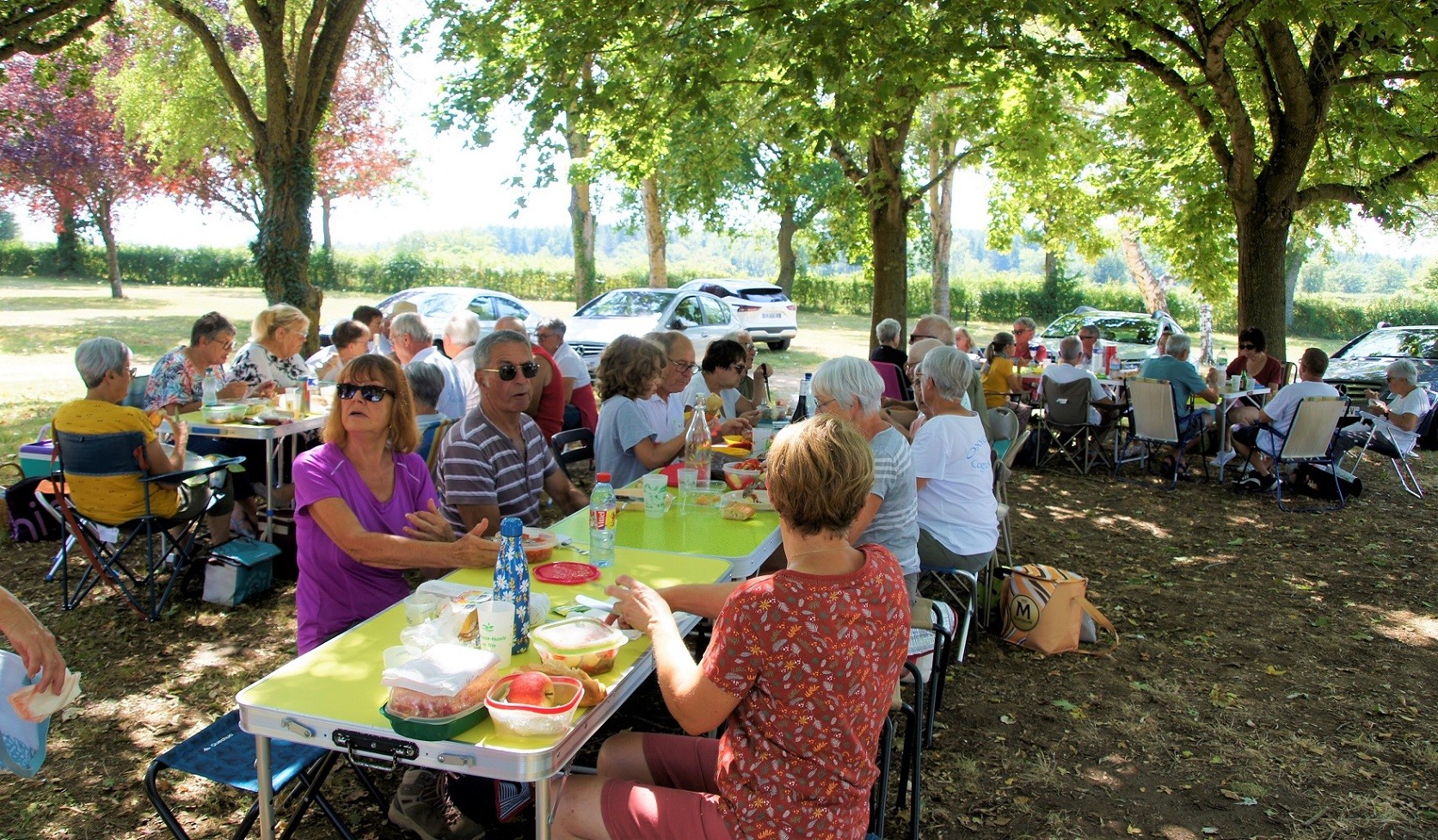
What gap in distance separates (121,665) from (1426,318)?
1574 inches

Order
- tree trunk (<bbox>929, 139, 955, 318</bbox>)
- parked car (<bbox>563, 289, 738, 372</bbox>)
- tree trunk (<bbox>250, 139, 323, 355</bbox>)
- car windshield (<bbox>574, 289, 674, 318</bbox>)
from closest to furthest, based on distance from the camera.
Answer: tree trunk (<bbox>250, 139, 323, 355</bbox>), parked car (<bbox>563, 289, 738, 372</bbox>), car windshield (<bbox>574, 289, 674, 318</bbox>), tree trunk (<bbox>929, 139, 955, 318</bbox>)

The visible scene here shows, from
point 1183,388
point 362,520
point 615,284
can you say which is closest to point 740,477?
point 362,520

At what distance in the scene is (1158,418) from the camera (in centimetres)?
866

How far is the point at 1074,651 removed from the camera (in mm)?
4906

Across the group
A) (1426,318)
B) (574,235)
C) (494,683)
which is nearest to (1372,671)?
(494,683)

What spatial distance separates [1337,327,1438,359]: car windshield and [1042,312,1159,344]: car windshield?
3022 mm

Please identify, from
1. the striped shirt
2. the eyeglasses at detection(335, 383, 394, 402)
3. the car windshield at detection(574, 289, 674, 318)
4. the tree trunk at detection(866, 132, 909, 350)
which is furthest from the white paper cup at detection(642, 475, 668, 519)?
the car windshield at detection(574, 289, 674, 318)

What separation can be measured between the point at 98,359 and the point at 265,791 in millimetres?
3356

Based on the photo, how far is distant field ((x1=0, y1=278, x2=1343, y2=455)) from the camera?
1225 centimetres

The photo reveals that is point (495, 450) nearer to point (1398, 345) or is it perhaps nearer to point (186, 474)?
point (186, 474)

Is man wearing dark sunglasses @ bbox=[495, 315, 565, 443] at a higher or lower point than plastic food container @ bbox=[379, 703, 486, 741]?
higher

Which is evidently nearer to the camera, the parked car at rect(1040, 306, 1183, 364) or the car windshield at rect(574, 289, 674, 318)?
the parked car at rect(1040, 306, 1183, 364)

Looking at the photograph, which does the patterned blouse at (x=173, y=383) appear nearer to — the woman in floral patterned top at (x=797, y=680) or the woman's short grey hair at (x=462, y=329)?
the woman's short grey hair at (x=462, y=329)

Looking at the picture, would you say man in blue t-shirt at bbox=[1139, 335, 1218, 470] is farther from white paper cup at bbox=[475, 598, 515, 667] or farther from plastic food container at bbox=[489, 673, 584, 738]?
plastic food container at bbox=[489, 673, 584, 738]
